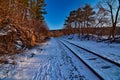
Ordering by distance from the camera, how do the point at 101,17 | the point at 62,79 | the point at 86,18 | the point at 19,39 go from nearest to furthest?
the point at 62,79 < the point at 19,39 < the point at 101,17 < the point at 86,18

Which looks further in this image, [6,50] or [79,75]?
[6,50]

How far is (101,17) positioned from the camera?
34.5m

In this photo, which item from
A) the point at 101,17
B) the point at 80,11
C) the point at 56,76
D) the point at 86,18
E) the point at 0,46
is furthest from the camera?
the point at 80,11

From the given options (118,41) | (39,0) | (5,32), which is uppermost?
(39,0)

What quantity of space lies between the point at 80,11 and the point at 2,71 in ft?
145

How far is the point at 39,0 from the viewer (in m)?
49.1

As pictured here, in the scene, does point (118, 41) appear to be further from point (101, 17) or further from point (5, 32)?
point (5, 32)

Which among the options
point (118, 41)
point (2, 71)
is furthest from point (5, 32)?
point (118, 41)

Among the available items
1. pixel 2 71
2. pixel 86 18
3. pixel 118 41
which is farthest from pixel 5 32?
pixel 86 18

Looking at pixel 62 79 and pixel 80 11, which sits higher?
pixel 80 11

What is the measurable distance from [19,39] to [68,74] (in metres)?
8.53

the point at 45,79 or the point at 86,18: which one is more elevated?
the point at 86,18

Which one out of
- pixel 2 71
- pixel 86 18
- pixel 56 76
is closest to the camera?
pixel 56 76

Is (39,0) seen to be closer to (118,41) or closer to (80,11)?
(80,11)
